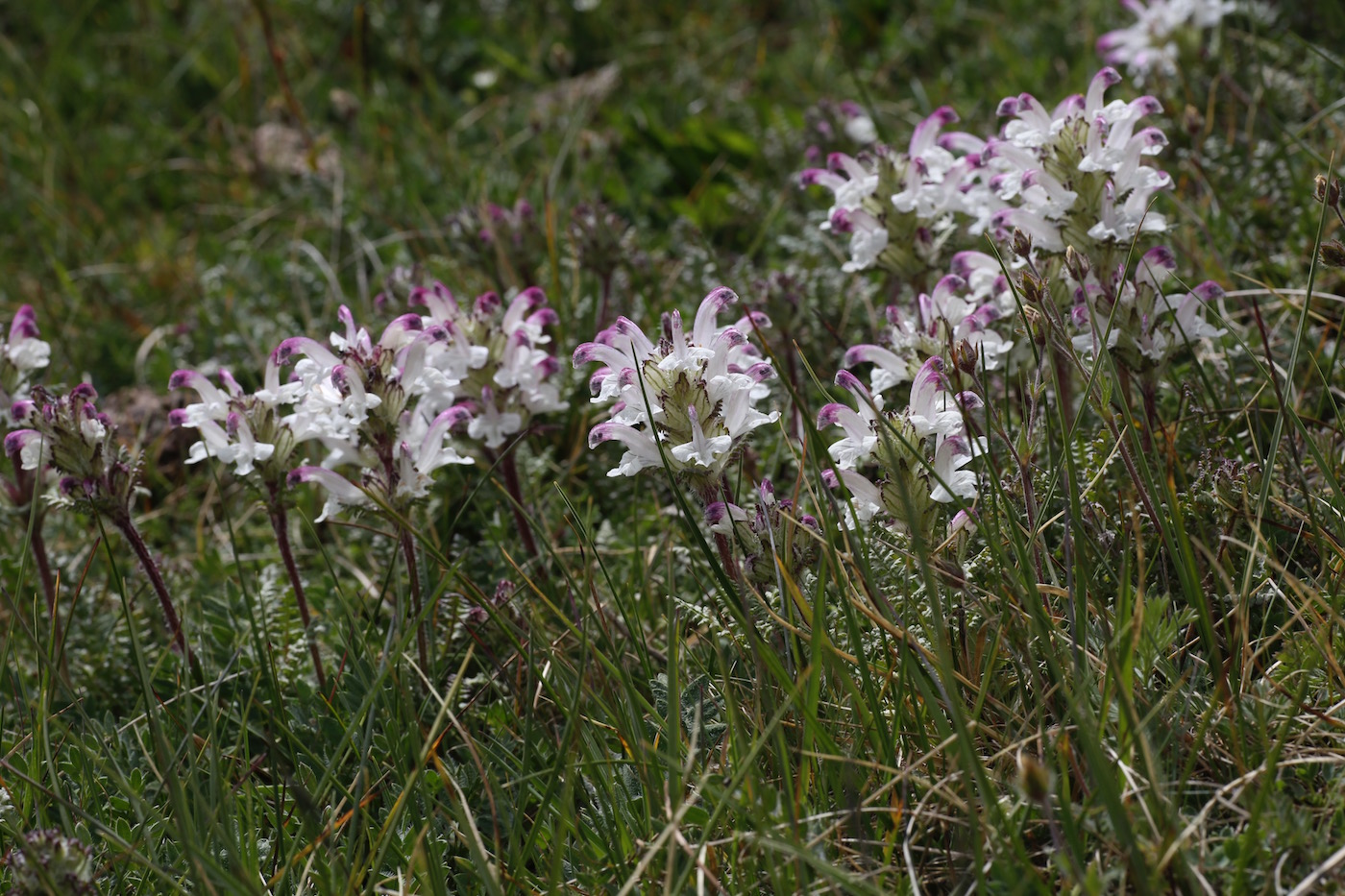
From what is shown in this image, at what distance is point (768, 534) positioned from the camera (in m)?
2.41

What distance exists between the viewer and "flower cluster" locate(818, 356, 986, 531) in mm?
2379

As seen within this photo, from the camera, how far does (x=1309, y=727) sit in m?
2.04

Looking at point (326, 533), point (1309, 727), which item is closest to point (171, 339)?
point (326, 533)

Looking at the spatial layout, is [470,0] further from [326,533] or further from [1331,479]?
[1331,479]

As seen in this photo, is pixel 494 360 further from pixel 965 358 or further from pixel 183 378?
pixel 965 358

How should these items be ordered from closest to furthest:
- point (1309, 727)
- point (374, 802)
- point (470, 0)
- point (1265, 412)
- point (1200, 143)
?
point (1309, 727) < point (374, 802) < point (1265, 412) < point (1200, 143) < point (470, 0)

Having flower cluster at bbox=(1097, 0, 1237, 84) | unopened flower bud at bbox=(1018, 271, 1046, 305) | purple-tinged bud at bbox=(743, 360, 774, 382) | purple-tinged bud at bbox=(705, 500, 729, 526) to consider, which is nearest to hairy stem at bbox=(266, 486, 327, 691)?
purple-tinged bud at bbox=(705, 500, 729, 526)

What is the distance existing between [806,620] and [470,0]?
6088mm

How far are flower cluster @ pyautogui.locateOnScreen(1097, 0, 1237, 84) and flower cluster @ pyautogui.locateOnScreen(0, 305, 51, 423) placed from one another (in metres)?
4.13

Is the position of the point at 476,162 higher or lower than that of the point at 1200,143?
higher

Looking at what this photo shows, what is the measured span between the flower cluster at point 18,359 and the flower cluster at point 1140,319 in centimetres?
276

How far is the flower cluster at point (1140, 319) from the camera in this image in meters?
2.67

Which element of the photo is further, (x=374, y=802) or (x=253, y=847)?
(x=374, y=802)

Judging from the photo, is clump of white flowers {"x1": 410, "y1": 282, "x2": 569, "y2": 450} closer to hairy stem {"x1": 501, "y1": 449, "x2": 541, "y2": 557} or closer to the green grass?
hairy stem {"x1": 501, "y1": 449, "x2": 541, "y2": 557}
